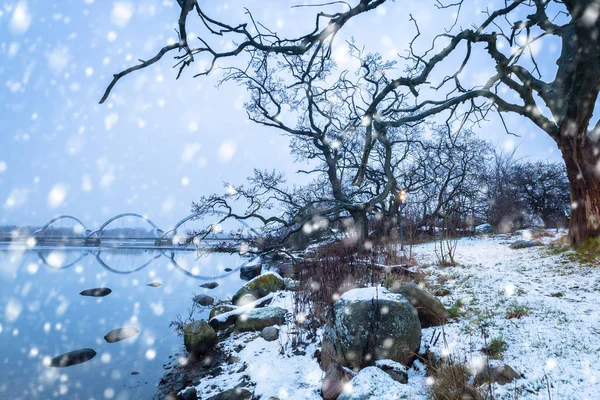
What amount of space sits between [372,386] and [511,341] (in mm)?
1814

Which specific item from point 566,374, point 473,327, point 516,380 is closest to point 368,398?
point 516,380

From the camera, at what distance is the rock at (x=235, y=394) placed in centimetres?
401

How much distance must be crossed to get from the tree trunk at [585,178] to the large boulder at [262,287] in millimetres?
7675

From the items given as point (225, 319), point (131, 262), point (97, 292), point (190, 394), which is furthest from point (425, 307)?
point (131, 262)

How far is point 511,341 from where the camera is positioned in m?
3.51

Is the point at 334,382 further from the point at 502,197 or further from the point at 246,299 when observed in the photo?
the point at 502,197

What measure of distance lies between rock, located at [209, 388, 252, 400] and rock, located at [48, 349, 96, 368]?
14.1 ft

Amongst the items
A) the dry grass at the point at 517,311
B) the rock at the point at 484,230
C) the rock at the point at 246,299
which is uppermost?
the rock at the point at 484,230

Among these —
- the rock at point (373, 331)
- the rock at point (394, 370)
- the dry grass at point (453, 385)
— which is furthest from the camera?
the rock at point (373, 331)

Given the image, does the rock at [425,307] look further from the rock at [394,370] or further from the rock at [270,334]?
the rock at [270,334]

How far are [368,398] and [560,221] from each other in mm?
20805

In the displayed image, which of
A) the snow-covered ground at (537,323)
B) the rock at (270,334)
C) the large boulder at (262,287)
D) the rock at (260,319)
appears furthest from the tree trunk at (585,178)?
the large boulder at (262,287)

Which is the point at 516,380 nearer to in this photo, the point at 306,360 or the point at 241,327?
the point at 306,360

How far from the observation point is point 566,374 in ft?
8.96
